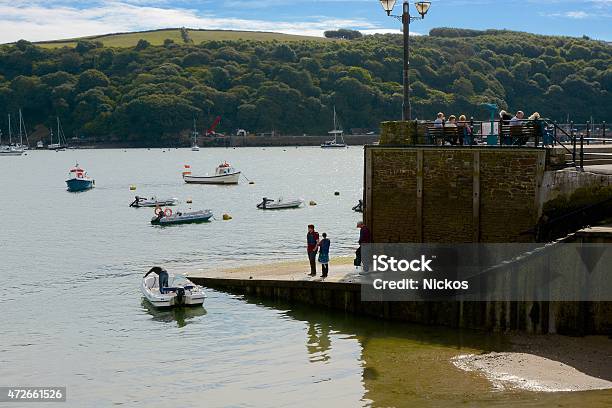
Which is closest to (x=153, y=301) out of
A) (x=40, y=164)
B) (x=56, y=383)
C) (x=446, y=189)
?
(x=56, y=383)

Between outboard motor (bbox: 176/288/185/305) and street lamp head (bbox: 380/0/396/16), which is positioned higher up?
street lamp head (bbox: 380/0/396/16)

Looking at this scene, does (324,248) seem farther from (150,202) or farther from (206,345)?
(150,202)

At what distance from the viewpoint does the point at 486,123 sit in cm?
2980

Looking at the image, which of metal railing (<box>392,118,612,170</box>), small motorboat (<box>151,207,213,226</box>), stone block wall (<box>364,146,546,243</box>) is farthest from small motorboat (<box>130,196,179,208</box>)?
metal railing (<box>392,118,612,170</box>)

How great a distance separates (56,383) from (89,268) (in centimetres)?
2104

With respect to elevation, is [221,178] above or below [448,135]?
below

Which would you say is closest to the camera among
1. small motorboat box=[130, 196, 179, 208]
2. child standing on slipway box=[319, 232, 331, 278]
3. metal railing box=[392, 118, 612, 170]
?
metal railing box=[392, 118, 612, 170]

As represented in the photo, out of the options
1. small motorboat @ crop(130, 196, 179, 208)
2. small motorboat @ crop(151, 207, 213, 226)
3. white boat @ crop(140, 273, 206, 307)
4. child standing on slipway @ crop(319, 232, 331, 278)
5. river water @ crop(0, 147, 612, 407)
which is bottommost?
small motorboat @ crop(130, 196, 179, 208)

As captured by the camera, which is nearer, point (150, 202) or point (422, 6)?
point (422, 6)

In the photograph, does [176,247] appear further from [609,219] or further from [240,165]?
[240,165]

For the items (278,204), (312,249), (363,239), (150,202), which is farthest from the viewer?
(150,202)

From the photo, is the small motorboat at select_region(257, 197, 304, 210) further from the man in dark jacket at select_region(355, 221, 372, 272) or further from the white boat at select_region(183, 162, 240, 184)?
the man in dark jacket at select_region(355, 221, 372, 272)

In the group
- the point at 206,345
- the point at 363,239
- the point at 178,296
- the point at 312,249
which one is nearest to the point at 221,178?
the point at 178,296

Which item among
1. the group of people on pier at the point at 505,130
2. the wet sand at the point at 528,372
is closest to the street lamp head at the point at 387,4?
the group of people on pier at the point at 505,130
